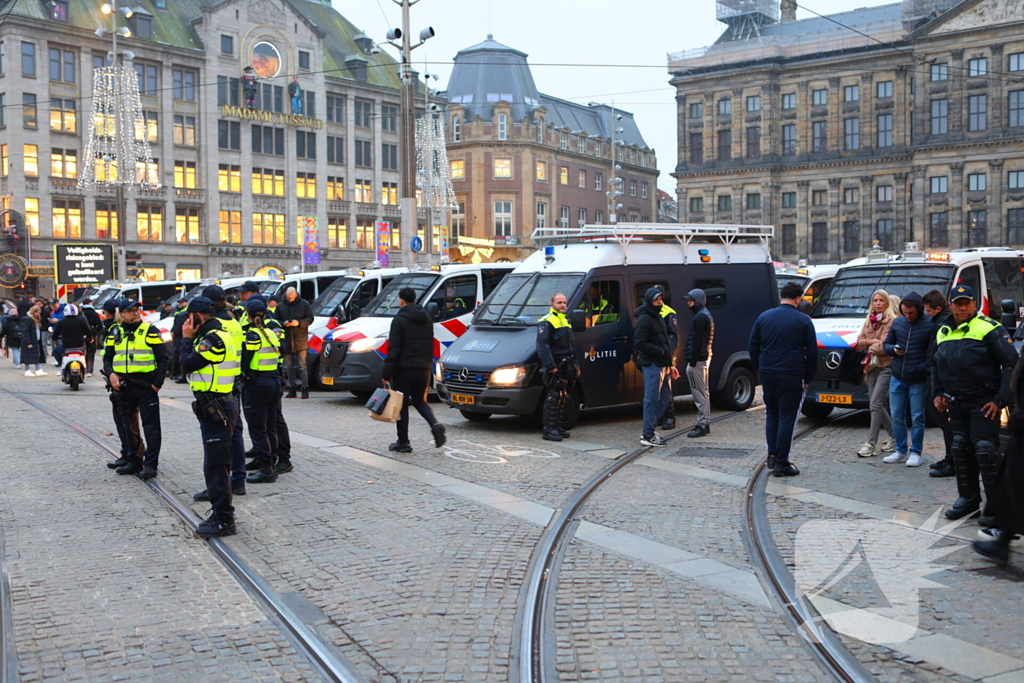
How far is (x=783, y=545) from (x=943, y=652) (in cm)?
222

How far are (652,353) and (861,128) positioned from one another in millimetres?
71013

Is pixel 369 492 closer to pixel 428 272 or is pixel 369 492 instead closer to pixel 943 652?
pixel 943 652

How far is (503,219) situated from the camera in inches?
3268

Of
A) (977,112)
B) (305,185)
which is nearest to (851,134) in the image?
(977,112)

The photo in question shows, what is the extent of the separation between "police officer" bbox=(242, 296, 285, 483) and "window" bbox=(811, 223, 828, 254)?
245ft

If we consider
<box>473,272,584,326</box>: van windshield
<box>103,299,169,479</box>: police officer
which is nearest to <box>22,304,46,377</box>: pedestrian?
<box>473,272,584,326</box>: van windshield

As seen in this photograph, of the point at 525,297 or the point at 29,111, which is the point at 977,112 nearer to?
the point at 29,111

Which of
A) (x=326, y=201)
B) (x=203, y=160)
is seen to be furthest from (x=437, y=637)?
(x=326, y=201)

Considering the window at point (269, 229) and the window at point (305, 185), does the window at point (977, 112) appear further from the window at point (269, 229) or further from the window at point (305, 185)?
the window at point (269, 229)

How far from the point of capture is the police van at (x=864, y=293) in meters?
13.5

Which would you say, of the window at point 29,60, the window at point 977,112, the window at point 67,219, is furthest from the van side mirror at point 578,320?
the window at point 977,112

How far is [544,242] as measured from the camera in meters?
16.0

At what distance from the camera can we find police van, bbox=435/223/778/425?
13.6 m

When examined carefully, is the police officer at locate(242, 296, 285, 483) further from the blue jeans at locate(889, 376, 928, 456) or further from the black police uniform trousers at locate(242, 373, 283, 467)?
the blue jeans at locate(889, 376, 928, 456)
